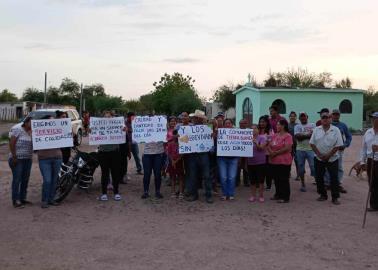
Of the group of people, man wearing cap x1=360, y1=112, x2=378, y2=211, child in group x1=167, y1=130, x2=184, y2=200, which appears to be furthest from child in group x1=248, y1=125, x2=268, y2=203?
man wearing cap x1=360, y1=112, x2=378, y2=211

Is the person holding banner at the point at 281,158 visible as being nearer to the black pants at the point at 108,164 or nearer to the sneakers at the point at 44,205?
the black pants at the point at 108,164

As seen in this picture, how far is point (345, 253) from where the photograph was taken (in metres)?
6.91

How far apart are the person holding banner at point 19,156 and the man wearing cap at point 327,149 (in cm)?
561

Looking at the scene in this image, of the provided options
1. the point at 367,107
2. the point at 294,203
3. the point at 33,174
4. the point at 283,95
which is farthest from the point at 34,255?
the point at 367,107

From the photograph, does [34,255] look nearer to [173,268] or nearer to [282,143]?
[173,268]

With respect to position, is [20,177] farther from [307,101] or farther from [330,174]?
[307,101]

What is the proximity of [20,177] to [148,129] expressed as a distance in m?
2.65

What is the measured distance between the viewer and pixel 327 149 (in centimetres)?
1017

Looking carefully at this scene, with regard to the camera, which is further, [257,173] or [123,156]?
[123,156]

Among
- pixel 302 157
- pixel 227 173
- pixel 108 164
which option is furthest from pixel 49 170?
pixel 302 157

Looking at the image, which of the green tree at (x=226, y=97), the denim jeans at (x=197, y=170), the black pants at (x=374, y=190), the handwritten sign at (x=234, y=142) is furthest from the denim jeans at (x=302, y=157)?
the green tree at (x=226, y=97)

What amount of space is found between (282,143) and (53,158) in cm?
448

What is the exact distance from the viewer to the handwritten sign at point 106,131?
1030cm

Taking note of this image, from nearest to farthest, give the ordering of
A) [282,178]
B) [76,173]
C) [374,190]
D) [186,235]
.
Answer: [186,235]
[374,190]
[282,178]
[76,173]
